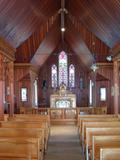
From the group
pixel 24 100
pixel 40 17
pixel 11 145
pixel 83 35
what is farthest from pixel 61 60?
pixel 11 145

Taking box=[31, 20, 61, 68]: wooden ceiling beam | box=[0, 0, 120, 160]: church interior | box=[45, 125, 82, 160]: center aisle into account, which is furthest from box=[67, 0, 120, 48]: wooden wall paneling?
box=[45, 125, 82, 160]: center aisle

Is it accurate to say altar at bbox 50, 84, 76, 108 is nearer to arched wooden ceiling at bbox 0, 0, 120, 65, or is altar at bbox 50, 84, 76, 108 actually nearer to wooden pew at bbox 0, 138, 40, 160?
arched wooden ceiling at bbox 0, 0, 120, 65

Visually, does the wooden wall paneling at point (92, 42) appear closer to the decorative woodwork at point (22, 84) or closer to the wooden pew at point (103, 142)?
the decorative woodwork at point (22, 84)

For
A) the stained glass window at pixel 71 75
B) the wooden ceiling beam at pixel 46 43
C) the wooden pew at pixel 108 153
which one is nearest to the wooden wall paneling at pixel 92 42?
the wooden ceiling beam at pixel 46 43

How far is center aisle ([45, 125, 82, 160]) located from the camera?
324 inches

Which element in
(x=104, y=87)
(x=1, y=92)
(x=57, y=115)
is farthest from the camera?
(x=104, y=87)

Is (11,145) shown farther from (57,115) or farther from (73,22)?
(73,22)

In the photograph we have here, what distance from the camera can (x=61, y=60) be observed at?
1032 inches

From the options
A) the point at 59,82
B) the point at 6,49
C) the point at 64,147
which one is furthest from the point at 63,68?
the point at 64,147

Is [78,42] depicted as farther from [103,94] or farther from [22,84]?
[22,84]

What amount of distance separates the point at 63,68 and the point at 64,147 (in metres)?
17.0

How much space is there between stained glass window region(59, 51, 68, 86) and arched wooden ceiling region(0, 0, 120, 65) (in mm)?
6858

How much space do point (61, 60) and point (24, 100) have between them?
710 centimetres

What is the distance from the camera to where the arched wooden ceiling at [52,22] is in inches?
444
